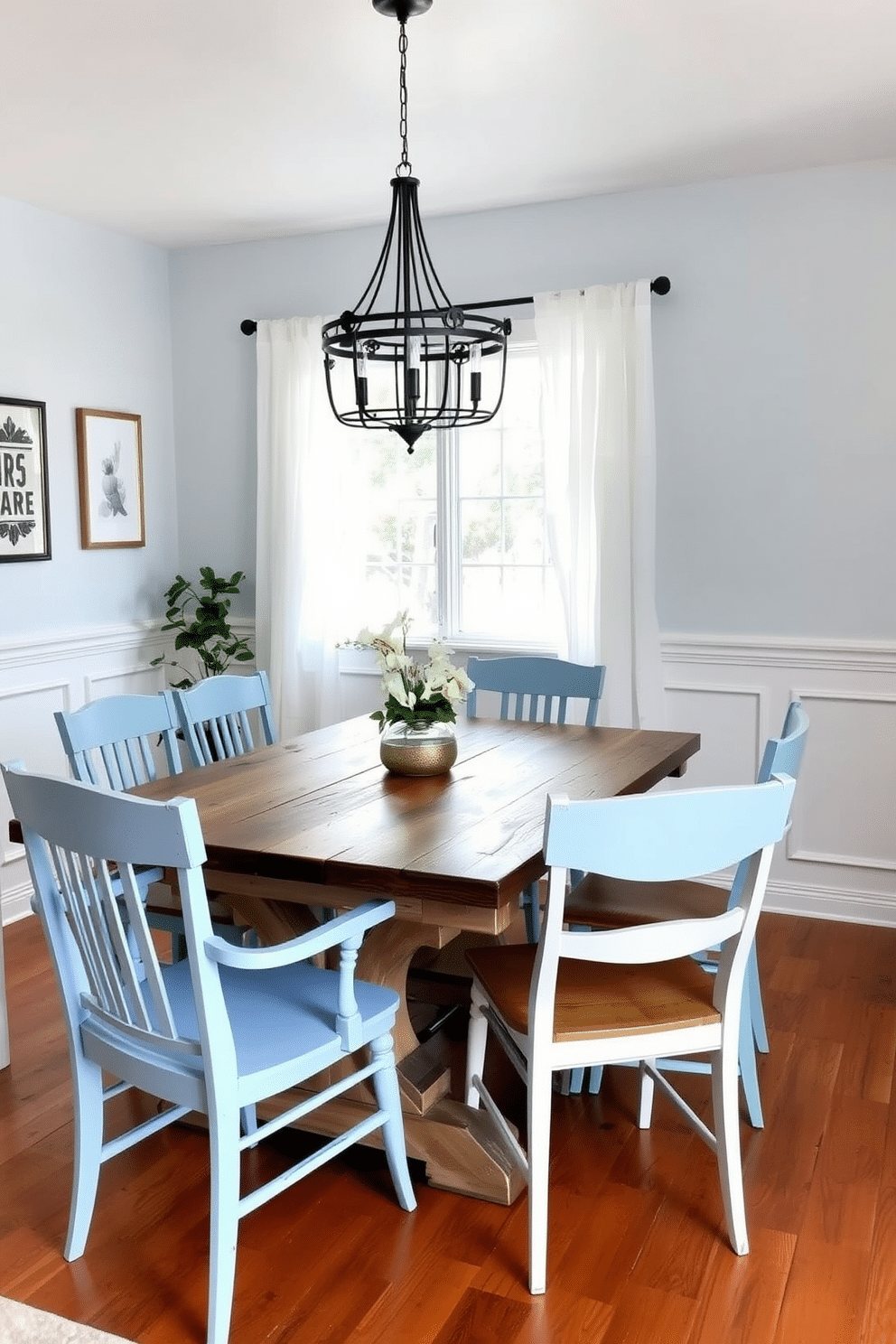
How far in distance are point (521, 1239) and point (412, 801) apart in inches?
37.0

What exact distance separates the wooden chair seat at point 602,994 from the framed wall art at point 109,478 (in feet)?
9.44

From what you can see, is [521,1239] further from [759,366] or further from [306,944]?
[759,366]

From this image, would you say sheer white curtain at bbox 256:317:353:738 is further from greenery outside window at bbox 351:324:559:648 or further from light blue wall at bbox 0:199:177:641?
light blue wall at bbox 0:199:177:641

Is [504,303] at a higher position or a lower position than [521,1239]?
higher

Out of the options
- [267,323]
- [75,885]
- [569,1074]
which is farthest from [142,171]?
[569,1074]

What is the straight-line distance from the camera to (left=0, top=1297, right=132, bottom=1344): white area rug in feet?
6.48

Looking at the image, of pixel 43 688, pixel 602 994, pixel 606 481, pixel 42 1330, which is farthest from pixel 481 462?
pixel 42 1330

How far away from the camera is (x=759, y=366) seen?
406 cm

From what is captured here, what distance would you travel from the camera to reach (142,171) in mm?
3854

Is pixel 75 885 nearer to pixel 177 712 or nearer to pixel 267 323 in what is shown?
pixel 177 712

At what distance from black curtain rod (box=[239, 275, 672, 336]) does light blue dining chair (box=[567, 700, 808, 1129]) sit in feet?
6.59

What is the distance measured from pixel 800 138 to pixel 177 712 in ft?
8.69

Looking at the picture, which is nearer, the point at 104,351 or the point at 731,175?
the point at 731,175

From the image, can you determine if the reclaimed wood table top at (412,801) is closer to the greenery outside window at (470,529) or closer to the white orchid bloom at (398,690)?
the white orchid bloom at (398,690)
